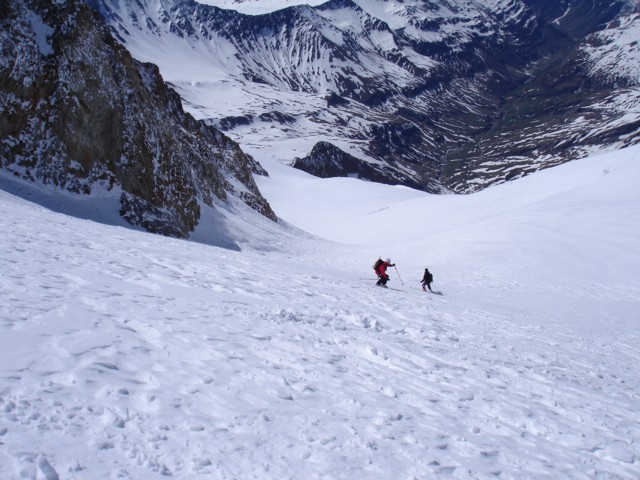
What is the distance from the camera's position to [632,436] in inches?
282

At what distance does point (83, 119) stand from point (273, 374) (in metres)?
20.0

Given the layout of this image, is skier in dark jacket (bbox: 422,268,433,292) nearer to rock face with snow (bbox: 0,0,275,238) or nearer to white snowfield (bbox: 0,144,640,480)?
white snowfield (bbox: 0,144,640,480)

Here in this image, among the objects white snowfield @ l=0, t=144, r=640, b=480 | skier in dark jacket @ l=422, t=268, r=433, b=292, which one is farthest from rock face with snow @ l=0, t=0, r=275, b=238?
skier in dark jacket @ l=422, t=268, r=433, b=292

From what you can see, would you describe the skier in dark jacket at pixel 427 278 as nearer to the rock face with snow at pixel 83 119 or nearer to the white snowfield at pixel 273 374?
the white snowfield at pixel 273 374

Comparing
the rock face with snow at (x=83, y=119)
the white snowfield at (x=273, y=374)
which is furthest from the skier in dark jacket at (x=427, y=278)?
the rock face with snow at (x=83, y=119)

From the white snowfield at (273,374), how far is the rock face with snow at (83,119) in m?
5.26

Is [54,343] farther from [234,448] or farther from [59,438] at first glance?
[234,448]

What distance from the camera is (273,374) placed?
22.5 ft

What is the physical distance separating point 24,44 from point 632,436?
2558 cm

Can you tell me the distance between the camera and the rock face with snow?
1989 cm

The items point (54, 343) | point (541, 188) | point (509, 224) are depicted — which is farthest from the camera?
point (541, 188)

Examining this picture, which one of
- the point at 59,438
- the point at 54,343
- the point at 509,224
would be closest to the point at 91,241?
the point at 54,343

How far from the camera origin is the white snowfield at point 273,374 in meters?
4.79

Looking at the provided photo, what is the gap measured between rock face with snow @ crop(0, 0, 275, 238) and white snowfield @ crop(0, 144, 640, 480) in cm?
526
